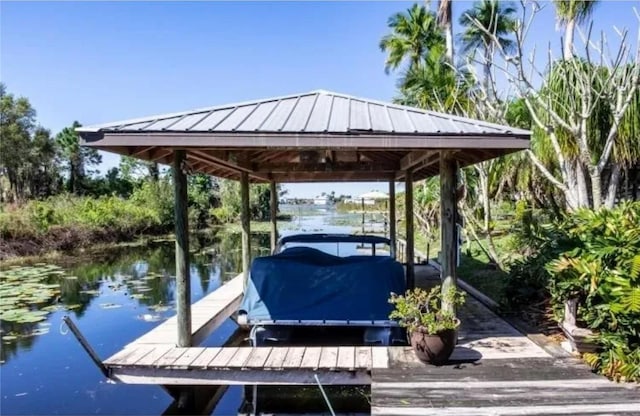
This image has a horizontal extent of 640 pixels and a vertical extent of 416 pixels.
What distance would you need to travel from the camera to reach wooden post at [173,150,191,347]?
457 centimetres

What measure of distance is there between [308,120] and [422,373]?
2.57 metres

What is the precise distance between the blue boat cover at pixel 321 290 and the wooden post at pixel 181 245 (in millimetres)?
780

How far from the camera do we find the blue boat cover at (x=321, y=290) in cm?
502

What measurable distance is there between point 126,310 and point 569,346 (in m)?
8.08

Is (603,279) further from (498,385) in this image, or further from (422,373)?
(422,373)

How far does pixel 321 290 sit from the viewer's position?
201 inches

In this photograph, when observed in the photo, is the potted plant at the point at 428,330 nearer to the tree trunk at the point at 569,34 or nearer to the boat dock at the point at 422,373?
the boat dock at the point at 422,373

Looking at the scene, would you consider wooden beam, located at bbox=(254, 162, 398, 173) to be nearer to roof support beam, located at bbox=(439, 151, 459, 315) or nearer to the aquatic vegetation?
roof support beam, located at bbox=(439, 151, 459, 315)

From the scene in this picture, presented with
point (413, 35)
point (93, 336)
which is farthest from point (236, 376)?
point (413, 35)

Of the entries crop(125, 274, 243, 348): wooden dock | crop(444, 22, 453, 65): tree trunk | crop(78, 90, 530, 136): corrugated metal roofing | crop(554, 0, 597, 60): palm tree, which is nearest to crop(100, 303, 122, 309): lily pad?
crop(125, 274, 243, 348): wooden dock

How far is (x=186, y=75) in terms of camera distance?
10.8m

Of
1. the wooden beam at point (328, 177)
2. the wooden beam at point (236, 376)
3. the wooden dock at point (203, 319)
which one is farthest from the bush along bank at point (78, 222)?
the wooden beam at point (236, 376)

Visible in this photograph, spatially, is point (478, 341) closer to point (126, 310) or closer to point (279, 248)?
point (279, 248)

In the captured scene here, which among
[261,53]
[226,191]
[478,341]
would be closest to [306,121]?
[478,341]
